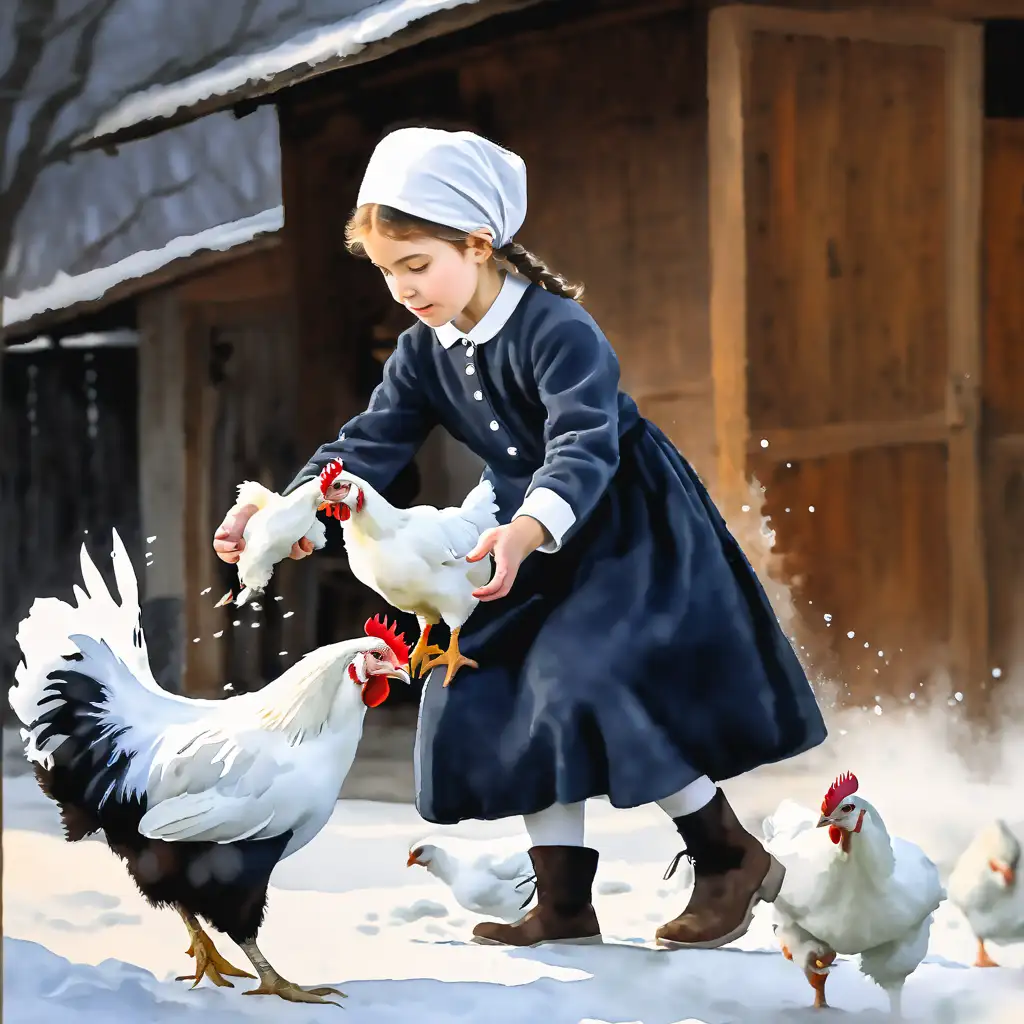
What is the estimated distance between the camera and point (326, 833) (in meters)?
2.00

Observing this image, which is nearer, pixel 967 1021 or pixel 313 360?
pixel 967 1021

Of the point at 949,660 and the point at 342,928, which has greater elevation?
the point at 949,660

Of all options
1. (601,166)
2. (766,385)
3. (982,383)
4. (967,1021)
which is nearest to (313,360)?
(601,166)

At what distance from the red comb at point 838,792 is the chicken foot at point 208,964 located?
82cm

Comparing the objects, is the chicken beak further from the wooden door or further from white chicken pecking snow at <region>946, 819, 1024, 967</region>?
the wooden door

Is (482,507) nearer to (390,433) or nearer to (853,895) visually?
(390,433)

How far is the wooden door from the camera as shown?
6.89 ft

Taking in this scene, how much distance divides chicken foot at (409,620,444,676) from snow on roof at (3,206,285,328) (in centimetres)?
63

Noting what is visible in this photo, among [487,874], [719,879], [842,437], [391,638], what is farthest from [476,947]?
[842,437]

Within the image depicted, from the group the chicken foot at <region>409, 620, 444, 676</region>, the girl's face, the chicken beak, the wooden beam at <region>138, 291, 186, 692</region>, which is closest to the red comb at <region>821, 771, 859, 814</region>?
the chicken beak

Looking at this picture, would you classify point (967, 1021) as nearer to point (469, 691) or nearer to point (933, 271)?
point (469, 691)

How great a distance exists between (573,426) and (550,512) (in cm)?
13

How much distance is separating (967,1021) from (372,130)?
148cm

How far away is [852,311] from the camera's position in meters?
2.13
